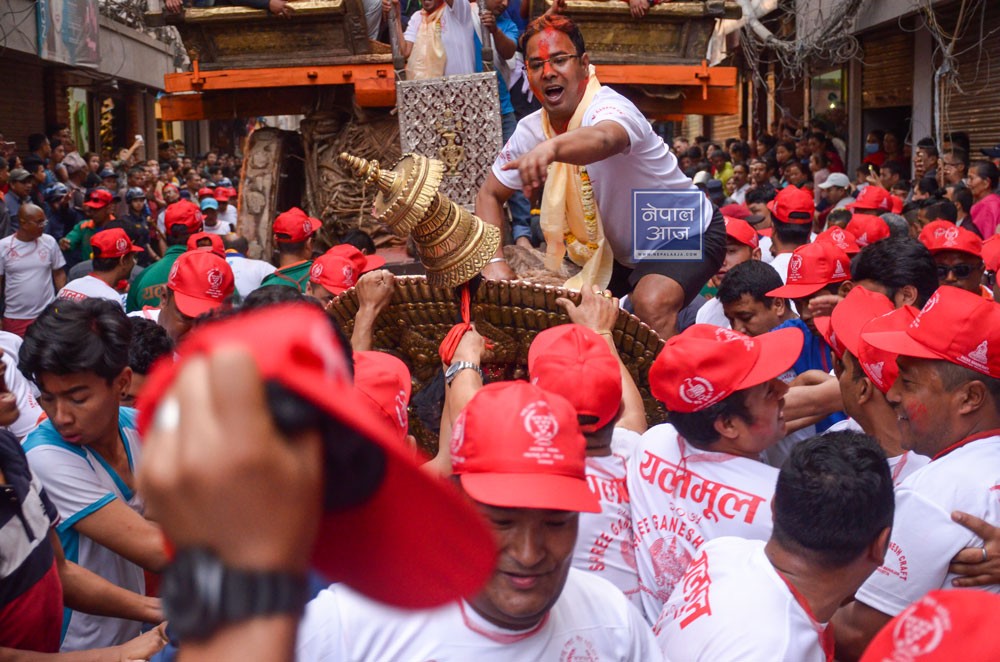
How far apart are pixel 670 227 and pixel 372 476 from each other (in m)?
3.96

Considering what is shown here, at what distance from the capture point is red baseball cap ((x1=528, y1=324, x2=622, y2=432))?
2.63 m

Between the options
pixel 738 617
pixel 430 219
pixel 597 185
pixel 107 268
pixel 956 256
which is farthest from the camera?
pixel 107 268

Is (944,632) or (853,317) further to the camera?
(853,317)

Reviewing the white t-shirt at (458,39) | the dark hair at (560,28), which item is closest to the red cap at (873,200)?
the white t-shirt at (458,39)

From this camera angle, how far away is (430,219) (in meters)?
3.17

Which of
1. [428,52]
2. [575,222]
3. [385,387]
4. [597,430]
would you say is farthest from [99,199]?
[597,430]

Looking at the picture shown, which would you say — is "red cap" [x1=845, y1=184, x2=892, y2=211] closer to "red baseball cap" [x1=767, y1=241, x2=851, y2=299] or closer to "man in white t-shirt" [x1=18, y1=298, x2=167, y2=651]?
"red baseball cap" [x1=767, y1=241, x2=851, y2=299]

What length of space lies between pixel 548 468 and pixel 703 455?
1.04 meters

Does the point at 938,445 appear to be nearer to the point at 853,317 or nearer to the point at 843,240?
the point at 853,317

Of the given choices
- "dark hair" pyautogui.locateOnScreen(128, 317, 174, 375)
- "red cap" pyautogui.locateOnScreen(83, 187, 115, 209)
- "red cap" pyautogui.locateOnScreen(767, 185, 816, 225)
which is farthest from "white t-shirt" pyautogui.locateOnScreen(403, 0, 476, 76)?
"red cap" pyautogui.locateOnScreen(83, 187, 115, 209)

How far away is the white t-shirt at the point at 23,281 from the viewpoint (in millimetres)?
8539

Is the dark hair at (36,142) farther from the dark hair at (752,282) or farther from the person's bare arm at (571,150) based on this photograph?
the person's bare arm at (571,150)

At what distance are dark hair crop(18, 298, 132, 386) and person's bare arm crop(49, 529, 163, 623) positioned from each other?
520mm

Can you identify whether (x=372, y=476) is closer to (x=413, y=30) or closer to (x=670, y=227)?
(x=670, y=227)
